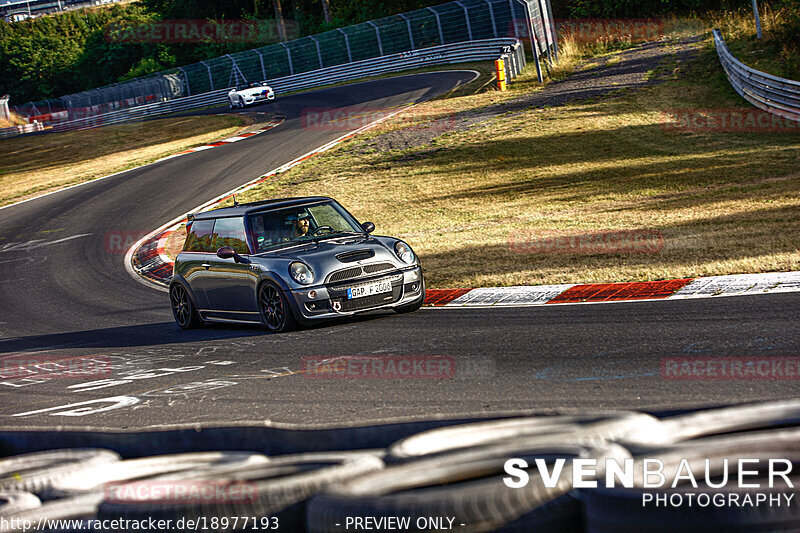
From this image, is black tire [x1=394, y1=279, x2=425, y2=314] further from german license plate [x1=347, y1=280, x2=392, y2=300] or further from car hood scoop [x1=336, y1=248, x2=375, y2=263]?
car hood scoop [x1=336, y1=248, x2=375, y2=263]

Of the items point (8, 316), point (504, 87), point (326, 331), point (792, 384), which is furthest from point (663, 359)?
point (504, 87)

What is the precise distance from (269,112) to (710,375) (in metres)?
36.9

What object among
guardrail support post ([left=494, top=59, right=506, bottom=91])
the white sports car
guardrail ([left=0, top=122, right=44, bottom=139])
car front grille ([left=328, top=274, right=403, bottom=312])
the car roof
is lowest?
car front grille ([left=328, top=274, right=403, bottom=312])

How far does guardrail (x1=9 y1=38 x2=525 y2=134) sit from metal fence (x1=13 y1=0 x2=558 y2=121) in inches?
41.2

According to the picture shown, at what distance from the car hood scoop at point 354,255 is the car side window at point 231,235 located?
134cm

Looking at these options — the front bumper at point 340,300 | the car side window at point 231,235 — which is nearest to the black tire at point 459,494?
the front bumper at point 340,300

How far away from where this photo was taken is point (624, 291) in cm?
951

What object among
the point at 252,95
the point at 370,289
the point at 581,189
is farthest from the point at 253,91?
the point at 370,289

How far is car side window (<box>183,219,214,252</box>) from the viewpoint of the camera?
11531 mm

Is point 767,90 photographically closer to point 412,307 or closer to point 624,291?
point 624,291

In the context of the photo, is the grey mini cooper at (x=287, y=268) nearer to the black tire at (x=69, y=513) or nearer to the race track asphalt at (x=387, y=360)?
the race track asphalt at (x=387, y=360)

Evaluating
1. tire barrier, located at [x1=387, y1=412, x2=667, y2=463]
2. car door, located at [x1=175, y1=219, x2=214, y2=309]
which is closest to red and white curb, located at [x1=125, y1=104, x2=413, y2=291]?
car door, located at [x1=175, y1=219, x2=214, y2=309]

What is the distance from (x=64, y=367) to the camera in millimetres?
9672

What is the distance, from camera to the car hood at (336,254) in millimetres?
9991
